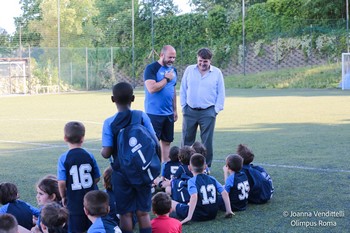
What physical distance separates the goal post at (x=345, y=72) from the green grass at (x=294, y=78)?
2.23 ft

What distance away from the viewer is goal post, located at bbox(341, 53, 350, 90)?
3117 centimetres

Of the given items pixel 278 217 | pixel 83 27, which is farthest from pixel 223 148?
pixel 83 27

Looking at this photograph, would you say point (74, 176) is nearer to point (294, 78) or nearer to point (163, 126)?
point (163, 126)

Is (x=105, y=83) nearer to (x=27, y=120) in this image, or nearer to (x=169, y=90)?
(x=27, y=120)

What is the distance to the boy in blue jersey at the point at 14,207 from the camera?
548 centimetres

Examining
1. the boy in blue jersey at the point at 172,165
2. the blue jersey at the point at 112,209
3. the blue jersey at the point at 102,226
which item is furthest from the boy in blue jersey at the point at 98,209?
the boy in blue jersey at the point at 172,165

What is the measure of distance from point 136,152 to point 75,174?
75 centimetres

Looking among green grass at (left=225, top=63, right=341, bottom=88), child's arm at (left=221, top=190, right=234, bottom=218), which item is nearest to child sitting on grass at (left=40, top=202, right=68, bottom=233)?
child's arm at (left=221, top=190, right=234, bottom=218)

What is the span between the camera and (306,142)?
1201 cm

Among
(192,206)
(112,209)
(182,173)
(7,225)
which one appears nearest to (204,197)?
(192,206)

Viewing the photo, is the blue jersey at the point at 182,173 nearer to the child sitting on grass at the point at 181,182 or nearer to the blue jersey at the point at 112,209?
the child sitting on grass at the point at 181,182

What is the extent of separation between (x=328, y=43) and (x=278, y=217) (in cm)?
3362

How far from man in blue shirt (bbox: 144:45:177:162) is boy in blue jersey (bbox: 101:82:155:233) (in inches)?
124

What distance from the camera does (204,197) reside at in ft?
20.9
